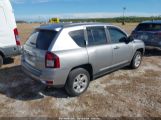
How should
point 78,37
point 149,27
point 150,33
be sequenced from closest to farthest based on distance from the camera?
point 78,37 < point 150,33 < point 149,27

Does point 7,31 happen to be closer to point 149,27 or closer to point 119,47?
point 119,47

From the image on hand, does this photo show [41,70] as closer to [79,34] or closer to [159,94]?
[79,34]

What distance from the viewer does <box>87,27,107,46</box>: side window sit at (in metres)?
4.91

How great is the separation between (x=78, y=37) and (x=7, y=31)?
3503mm

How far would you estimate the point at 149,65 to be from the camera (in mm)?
7531

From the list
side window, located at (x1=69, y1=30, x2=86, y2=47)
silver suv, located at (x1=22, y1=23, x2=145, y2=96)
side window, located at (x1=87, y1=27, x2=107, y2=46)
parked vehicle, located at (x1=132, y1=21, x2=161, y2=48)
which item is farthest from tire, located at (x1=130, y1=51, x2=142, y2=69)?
side window, located at (x1=69, y1=30, x2=86, y2=47)

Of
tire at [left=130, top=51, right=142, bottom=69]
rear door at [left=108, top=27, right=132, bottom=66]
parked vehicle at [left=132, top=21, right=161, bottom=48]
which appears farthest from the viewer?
parked vehicle at [left=132, top=21, right=161, bottom=48]

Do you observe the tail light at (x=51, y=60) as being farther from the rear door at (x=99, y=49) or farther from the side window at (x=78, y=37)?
the rear door at (x=99, y=49)

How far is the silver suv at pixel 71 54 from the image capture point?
420cm

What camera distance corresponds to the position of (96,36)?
509 centimetres

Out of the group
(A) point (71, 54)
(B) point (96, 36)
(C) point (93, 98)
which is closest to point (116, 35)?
(B) point (96, 36)

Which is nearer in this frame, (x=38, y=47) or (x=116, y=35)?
(x=38, y=47)

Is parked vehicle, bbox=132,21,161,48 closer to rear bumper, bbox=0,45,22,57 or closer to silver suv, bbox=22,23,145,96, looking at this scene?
silver suv, bbox=22,23,145,96

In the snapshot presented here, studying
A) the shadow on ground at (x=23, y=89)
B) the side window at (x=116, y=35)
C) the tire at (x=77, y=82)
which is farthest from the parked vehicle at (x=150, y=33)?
the shadow on ground at (x=23, y=89)
